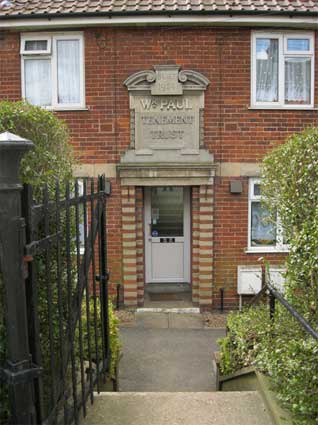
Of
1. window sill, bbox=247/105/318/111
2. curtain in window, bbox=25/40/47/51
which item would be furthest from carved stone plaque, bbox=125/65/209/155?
curtain in window, bbox=25/40/47/51

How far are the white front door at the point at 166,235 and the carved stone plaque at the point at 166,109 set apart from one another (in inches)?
48.7

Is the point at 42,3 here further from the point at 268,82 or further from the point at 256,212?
the point at 256,212

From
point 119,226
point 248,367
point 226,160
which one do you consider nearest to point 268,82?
point 226,160

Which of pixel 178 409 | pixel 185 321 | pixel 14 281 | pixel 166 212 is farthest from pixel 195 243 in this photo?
pixel 14 281

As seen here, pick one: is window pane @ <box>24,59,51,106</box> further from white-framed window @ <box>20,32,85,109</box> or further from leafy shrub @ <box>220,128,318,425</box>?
leafy shrub @ <box>220,128,318,425</box>

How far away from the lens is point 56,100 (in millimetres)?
7641

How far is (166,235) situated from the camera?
852 cm

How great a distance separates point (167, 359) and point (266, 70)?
17.7 ft

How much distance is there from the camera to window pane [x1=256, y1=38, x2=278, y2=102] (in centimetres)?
757

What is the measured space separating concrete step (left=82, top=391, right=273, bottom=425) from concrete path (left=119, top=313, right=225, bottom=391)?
6.67 feet

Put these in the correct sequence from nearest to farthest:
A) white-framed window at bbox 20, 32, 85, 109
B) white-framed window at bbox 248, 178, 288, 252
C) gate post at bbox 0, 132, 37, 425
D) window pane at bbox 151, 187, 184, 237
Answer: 1. gate post at bbox 0, 132, 37, 425
2. white-framed window at bbox 20, 32, 85, 109
3. white-framed window at bbox 248, 178, 288, 252
4. window pane at bbox 151, 187, 184, 237

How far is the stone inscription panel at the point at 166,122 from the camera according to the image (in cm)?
747

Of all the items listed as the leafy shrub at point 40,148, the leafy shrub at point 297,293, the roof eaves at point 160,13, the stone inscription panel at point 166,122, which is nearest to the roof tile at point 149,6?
the roof eaves at point 160,13

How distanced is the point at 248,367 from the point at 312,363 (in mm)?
1645
